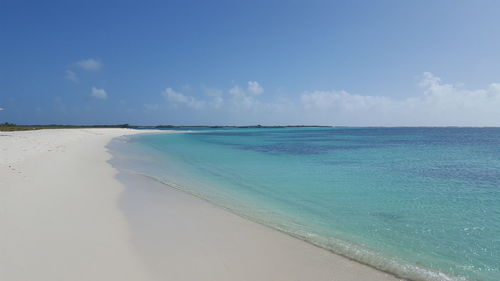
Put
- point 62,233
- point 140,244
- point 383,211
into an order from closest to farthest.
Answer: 1. point 140,244
2. point 62,233
3. point 383,211

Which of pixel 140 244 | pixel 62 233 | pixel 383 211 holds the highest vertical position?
pixel 62 233

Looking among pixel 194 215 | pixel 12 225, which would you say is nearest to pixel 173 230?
pixel 194 215

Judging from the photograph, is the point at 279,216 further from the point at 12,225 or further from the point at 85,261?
the point at 12,225

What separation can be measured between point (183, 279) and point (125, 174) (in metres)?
9.82

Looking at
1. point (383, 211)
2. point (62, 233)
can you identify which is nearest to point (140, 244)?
point (62, 233)

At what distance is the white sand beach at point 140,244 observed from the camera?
409 centimetres

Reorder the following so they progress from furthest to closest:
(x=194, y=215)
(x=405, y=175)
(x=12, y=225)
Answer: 1. (x=405, y=175)
2. (x=194, y=215)
3. (x=12, y=225)

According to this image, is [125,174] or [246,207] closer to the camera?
[246,207]

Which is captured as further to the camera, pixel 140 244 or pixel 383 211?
pixel 383 211

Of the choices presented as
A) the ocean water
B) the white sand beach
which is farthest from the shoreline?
the ocean water

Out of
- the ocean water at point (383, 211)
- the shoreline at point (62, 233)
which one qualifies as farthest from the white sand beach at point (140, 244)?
the ocean water at point (383, 211)

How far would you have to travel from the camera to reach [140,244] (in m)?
5.08

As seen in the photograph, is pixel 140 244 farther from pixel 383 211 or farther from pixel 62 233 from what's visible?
pixel 383 211

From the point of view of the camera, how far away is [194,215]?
704 centimetres
